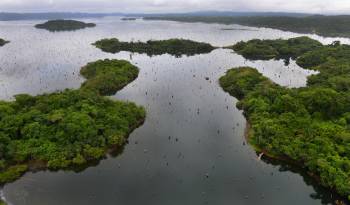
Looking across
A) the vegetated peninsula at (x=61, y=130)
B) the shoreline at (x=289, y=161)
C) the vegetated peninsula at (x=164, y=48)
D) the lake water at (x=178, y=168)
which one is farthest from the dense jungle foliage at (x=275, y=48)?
the vegetated peninsula at (x=61, y=130)

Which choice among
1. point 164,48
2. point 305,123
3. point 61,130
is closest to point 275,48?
point 164,48

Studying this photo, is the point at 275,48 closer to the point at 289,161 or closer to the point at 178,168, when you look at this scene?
the point at 289,161

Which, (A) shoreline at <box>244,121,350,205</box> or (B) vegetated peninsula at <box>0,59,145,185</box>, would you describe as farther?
(B) vegetated peninsula at <box>0,59,145,185</box>

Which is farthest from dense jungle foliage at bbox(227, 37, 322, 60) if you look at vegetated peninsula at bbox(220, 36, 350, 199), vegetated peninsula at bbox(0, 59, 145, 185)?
vegetated peninsula at bbox(0, 59, 145, 185)

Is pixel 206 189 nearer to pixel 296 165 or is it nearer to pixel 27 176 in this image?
pixel 296 165

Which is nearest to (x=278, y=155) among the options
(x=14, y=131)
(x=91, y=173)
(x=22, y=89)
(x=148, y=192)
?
(x=148, y=192)

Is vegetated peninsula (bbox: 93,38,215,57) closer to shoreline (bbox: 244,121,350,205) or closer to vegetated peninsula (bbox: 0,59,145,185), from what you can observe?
vegetated peninsula (bbox: 0,59,145,185)
